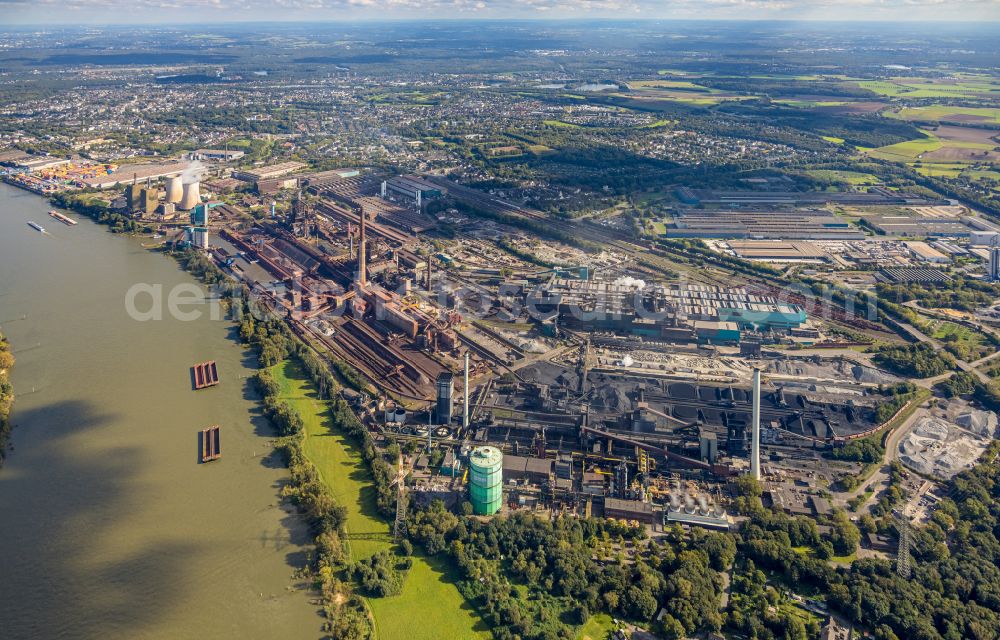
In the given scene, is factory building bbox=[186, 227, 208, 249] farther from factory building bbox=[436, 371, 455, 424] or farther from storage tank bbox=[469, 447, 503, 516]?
storage tank bbox=[469, 447, 503, 516]

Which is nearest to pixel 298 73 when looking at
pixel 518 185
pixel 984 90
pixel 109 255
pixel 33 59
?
pixel 33 59

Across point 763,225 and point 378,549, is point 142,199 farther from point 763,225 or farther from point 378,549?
point 763,225

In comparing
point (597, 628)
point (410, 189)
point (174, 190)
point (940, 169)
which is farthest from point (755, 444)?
point (940, 169)

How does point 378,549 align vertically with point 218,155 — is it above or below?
below

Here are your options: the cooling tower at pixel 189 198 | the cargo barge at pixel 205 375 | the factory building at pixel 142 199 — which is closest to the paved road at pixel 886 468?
the cargo barge at pixel 205 375

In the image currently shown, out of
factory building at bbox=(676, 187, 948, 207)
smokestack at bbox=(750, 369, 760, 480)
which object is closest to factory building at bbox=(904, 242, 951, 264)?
factory building at bbox=(676, 187, 948, 207)

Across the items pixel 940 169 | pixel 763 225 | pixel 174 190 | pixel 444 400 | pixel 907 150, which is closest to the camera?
pixel 444 400

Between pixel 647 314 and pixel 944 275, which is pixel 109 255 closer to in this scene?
pixel 647 314
